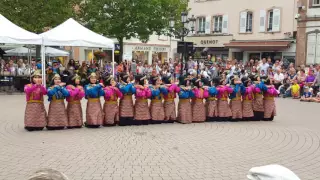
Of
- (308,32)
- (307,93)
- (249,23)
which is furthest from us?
(249,23)

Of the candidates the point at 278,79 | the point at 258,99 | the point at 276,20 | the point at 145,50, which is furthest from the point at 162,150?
the point at 145,50

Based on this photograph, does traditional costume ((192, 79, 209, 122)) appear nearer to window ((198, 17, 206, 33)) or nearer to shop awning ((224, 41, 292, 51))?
shop awning ((224, 41, 292, 51))

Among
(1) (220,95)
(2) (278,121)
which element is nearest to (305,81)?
(2) (278,121)

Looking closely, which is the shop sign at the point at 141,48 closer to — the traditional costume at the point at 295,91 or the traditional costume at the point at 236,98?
the traditional costume at the point at 295,91

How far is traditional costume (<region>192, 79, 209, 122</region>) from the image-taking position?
36.5 ft

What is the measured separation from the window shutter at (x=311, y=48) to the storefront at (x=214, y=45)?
25.7 feet

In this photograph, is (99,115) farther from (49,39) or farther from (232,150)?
(49,39)

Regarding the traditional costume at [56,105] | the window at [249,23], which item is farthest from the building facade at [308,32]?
the traditional costume at [56,105]

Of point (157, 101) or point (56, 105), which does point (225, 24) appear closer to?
point (157, 101)

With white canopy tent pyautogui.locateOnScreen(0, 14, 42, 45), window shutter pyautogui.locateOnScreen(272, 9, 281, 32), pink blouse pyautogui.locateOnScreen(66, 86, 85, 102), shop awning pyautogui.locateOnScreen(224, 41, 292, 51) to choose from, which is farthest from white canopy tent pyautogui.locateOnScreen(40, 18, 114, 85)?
window shutter pyautogui.locateOnScreen(272, 9, 281, 32)

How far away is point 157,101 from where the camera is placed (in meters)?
10.8

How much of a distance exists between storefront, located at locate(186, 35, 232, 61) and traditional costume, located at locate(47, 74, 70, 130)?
2520cm

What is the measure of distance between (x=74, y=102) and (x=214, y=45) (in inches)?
1056

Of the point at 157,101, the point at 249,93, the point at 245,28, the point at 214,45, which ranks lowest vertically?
the point at 157,101
